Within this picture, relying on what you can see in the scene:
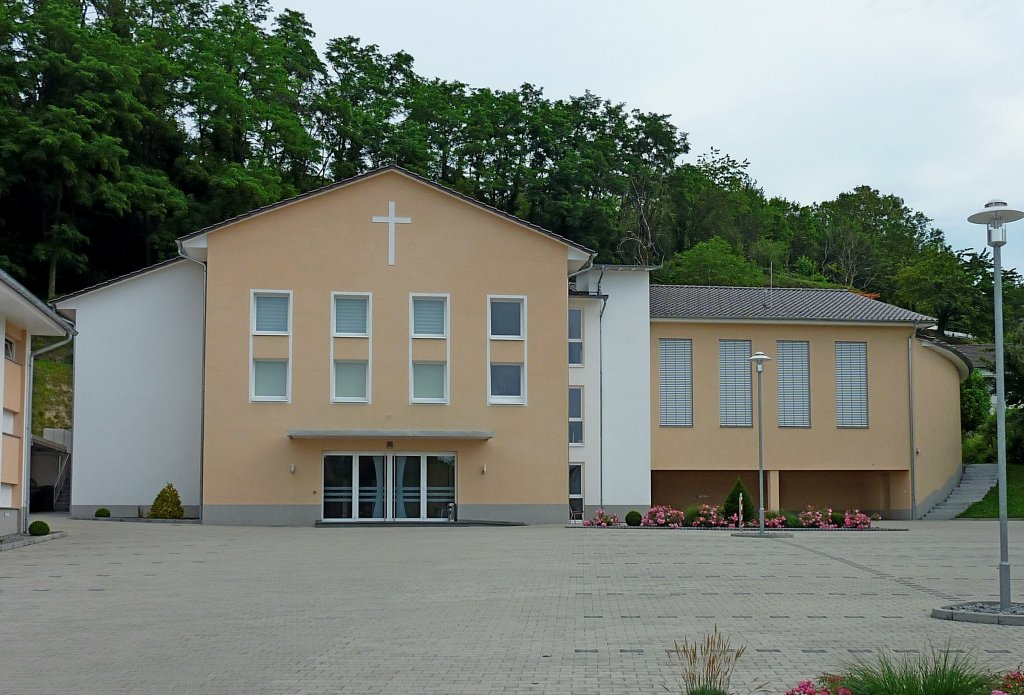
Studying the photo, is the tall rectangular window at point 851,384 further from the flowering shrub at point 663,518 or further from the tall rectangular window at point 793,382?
the flowering shrub at point 663,518

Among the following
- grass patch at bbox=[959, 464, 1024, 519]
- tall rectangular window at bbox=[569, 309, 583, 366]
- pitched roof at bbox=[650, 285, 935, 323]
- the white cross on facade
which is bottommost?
grass patch at bbox=[959, 464, 1024, 519]

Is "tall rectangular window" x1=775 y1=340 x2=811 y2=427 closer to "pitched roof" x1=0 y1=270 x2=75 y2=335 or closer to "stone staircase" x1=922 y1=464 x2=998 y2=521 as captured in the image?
"stone staircase" x1=922 y1=464 x2=998 y2=521

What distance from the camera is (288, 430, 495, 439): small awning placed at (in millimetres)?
32750

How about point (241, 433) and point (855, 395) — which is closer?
point (241, 433)

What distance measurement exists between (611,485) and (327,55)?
3707 cm

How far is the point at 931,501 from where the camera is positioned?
41.7 m

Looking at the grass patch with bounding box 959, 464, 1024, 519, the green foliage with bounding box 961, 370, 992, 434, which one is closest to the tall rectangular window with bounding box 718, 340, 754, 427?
the grass patch with bounding box 959, 464, 1024, 519

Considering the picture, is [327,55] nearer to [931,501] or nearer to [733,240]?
[733,240]

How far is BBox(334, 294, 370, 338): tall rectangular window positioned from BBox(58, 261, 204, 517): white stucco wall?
4.94 m

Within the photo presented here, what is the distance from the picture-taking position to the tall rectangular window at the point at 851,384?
1599 inches

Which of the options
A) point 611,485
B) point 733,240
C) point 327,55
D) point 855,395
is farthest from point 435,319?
point 733,240

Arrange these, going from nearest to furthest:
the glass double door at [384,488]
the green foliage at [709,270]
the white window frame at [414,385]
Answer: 1. the glass double door at [384,488]
2. the white window frame at [414,385]
3. the green foliage at [709,270]

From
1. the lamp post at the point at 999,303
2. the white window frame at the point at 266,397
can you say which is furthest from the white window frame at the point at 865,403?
the lamp post at the point at 999,303

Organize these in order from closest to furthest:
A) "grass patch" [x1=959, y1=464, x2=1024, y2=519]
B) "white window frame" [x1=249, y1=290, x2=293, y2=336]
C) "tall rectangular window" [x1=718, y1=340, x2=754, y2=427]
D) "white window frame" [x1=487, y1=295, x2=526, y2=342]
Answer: "white window frame" [x1=249, y1=290, x2=293, y2=336], "white window frame" [x1=487, y1=295, x2=526, y2=342], "tall rectangular window" [x1=718, y1=340, x2=754, y2=427], "grass patch" [x1=959, y1=464, x2=1024, y2=519]
